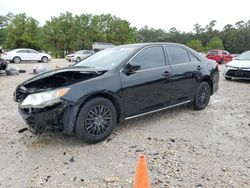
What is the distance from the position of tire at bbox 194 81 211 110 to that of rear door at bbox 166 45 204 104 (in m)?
0.17

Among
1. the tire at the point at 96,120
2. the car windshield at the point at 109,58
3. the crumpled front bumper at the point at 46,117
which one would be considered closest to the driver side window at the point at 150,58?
the car windshield at the point at 109,58

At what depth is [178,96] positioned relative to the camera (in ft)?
18.3

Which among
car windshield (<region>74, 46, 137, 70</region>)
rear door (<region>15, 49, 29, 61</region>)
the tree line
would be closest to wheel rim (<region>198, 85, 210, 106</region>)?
car windshield (<region>74, 46, 137, 70</region>)

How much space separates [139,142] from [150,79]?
3.91ft

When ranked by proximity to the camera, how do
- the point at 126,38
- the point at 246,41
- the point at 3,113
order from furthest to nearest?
the point at 246,41 < the point at 126,38 < the point at 3,113

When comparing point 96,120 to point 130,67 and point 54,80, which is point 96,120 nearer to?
point 54,80

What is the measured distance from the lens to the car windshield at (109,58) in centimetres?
482

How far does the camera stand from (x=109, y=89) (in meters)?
4.36

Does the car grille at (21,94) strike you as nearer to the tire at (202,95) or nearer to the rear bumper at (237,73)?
the tire at (202,95)

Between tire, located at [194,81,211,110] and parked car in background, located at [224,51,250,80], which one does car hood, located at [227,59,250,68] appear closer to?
parked car in background, located at [224,51,250,80]

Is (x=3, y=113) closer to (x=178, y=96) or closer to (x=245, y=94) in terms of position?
(x=178, y=96)

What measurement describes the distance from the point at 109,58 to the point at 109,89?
0.96m

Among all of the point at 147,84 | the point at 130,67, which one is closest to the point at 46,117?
the point at 130,67

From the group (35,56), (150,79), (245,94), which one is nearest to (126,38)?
(35,56)
